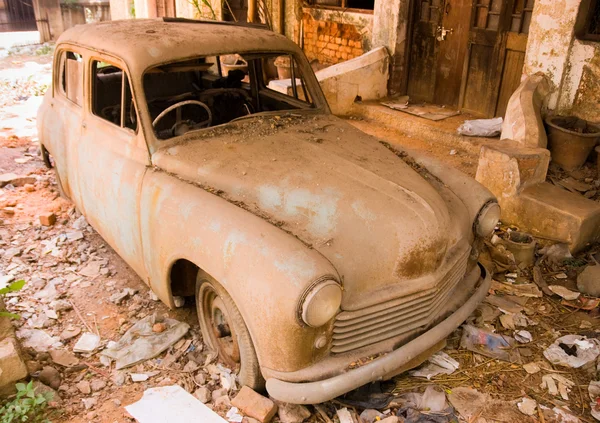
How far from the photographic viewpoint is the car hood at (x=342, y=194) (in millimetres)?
2582

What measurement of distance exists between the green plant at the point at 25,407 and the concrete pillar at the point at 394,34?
650 centimetres

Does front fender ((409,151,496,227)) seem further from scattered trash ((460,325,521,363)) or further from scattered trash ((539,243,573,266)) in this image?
scattered trash ((539,243,573,266))

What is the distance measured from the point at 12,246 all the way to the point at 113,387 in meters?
2.14

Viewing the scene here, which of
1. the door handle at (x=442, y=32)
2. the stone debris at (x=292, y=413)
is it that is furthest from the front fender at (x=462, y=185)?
the door handle at (x=442, y=32)

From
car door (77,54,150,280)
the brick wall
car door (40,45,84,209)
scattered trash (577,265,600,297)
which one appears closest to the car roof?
car door (77,54,150,280)

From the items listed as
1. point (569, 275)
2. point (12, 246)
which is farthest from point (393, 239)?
point (12, 246)

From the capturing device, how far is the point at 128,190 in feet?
10.8

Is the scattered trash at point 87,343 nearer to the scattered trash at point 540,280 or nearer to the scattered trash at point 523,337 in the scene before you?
the scattered trash at point 523,337

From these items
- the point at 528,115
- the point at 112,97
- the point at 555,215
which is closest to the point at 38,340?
the point at 112,97

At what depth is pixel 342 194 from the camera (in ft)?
9.31

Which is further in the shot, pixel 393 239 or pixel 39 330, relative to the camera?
pixel 39 330

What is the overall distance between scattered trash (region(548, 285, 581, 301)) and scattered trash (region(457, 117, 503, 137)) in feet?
8.46

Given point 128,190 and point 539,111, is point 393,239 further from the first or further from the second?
point 539,111

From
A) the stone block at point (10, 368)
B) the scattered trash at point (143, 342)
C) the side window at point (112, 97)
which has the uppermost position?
the side window at point (112, 97)
